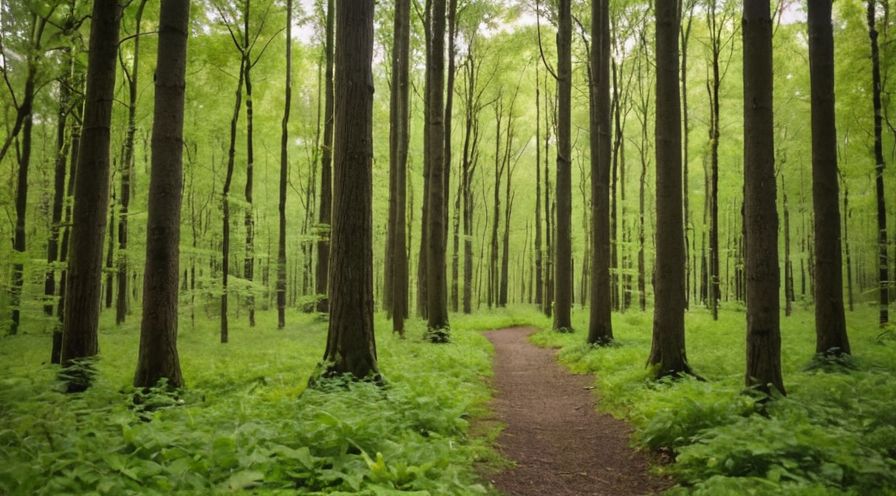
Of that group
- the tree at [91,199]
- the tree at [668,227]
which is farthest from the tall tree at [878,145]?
the tree at [91,199]

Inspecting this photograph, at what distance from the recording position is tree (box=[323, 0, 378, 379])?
20.8 feet

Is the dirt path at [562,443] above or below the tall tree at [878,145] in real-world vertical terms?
below

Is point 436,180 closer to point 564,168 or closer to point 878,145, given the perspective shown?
point 564,168

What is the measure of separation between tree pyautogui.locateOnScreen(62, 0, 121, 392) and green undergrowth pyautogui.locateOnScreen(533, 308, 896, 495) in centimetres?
711

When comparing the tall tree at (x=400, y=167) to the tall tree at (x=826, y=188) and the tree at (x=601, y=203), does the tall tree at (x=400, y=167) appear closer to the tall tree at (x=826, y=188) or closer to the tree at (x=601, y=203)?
the tree at (x=601, y=203)

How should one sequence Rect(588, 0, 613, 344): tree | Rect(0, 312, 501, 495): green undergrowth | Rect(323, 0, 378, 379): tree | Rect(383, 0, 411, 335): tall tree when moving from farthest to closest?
Rect(383, 0, 411, 335): tall tree < Rect(588, 0, 613, 344): tree < Rect(323, 0, 378, 379): tree < Rect(0, 312, 501, 495): green undergrowth

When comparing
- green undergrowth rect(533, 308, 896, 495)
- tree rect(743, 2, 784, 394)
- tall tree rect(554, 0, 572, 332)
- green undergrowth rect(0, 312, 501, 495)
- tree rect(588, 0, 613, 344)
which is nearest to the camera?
green undergrowth rect(0, 312, 501, 495)

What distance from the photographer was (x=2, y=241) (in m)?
12.0

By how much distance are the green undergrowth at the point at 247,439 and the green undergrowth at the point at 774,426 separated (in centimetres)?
184

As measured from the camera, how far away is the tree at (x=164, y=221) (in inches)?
242

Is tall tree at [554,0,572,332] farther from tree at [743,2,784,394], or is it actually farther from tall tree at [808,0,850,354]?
tree at [743,2,784,394]

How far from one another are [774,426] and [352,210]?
5022 millimetres

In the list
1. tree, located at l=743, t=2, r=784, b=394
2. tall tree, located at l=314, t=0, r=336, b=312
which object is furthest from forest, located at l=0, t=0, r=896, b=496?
tall tree, located at l=314, t=0, r=336, b=312

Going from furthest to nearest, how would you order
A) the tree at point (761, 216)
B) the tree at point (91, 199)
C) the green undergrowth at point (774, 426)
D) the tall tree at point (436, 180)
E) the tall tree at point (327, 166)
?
the tall tree at point (327, 166)
the tall tree at point (436, 180)
the tree at point (91, 199)
the tree at point (761, 216)
the green undergrowth at point (774, 426)
